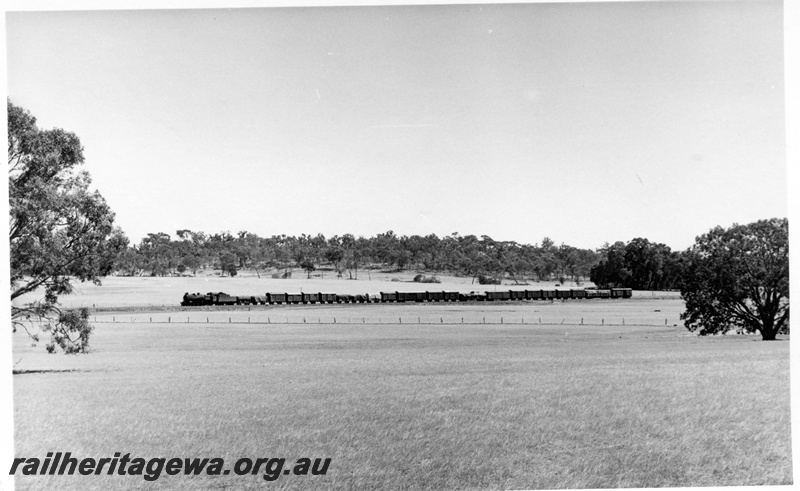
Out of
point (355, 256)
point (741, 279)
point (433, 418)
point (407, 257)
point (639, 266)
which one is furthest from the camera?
point (355, 256)

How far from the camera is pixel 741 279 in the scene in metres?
25.4

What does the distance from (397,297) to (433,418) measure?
59.5 meters

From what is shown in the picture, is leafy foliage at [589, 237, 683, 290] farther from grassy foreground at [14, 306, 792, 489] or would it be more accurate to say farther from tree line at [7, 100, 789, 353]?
grassy foreground at [14, 306, 792, 489]

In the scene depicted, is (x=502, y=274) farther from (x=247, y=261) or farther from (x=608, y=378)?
(x=608, y=378)

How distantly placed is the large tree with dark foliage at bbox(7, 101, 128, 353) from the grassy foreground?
2.26 m

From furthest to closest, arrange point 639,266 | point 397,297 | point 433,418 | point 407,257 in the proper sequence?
point 407,257 → point 397,297 → point 639,266 → point 433,418

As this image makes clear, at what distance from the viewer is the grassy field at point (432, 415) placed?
10.6 meters

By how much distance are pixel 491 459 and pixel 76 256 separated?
Result: 12927 mm

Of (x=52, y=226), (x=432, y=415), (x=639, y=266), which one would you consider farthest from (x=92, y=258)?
(x=639, y=266)

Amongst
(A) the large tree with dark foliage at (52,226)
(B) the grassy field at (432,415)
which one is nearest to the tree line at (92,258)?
(A) the large tree with dark foliage at (52,226)

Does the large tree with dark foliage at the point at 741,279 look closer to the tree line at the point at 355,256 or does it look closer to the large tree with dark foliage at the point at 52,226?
the large tree with dark foliage at the point at 52,226

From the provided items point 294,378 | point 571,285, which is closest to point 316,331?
point 294,378

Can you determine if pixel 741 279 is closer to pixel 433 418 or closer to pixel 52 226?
pixel 433 418

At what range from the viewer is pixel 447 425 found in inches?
489
